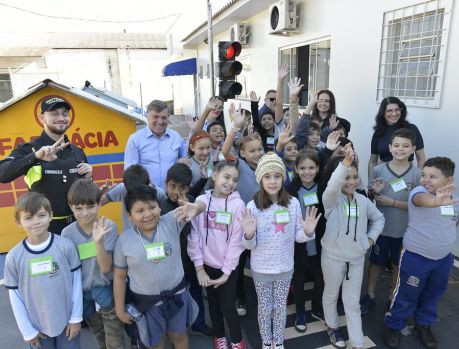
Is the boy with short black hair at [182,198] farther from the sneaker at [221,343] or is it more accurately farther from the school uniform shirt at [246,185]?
the school uniform shirt at [246,185]

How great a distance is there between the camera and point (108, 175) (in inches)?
155

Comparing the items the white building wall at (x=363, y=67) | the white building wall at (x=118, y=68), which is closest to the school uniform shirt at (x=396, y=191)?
the white building wall at (x=363, y=67)

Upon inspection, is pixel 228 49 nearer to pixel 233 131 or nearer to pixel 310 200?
pixel 233 131

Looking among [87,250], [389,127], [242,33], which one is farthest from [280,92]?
[242,33]

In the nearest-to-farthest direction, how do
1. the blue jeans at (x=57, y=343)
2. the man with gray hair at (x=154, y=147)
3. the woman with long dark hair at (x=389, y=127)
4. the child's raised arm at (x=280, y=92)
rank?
the blue jeans at (x=57, y=343), the man with gray hair at (x=154, y=147), the woman with long dark hair at (x=389, y=127), the child's raised arm at (x=280, y=92)

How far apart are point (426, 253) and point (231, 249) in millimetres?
1356

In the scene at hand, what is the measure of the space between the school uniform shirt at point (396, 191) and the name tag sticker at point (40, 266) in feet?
7.91

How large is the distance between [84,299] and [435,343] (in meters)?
2.50

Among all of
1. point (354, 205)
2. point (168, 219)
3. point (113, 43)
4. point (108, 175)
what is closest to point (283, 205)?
point (354, 205)

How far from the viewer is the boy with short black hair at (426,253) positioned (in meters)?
2.26

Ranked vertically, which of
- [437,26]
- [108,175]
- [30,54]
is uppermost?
[30,54]

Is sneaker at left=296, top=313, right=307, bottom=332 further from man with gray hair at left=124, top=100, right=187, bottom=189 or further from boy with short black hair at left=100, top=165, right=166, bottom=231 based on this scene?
man with gray hair at left=124, top=100, right=187, bottom=189

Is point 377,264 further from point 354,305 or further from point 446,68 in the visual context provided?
point 446,68

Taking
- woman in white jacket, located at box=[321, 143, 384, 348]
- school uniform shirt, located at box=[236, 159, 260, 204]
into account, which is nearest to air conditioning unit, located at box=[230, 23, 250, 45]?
school uniform shirt, located at box=[236, 159, 260, 204]
